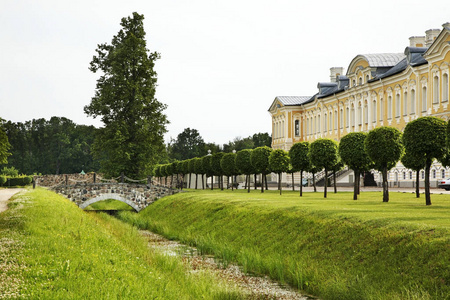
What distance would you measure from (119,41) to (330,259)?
124 ft

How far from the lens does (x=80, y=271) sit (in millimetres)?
9812

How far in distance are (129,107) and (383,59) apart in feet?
101

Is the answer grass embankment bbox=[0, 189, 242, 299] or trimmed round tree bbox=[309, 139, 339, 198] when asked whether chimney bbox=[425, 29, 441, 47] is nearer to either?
trimmed round tree bbox=[309, 139, 339, 198]

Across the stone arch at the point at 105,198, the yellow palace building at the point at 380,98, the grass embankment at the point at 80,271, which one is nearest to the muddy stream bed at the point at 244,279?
the grass embankment at the point at 80,271

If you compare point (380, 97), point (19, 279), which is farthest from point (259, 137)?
point (19, 279)

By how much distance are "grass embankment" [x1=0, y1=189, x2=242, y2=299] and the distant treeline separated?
337 feet

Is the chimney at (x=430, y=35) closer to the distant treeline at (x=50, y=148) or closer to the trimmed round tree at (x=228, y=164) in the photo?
the trimmed round tree at (x=228, y=164)

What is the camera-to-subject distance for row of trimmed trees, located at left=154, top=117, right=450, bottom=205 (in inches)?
830

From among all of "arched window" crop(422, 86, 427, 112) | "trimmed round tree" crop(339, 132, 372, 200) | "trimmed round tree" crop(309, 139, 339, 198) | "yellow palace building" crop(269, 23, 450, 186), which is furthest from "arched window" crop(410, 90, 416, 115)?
"trimmed round tree" crop(339, 132, 372, 200)

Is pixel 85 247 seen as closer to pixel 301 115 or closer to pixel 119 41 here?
pixel 119 41

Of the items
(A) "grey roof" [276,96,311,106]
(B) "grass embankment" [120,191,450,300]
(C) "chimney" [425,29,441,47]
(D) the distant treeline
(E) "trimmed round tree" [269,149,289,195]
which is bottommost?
(B) "grass embankment" [120,191,450,300]

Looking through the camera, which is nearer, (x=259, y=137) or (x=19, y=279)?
(x=19, y=279)

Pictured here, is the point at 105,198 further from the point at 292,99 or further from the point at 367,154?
the point at 292,99

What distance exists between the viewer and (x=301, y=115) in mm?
85188
